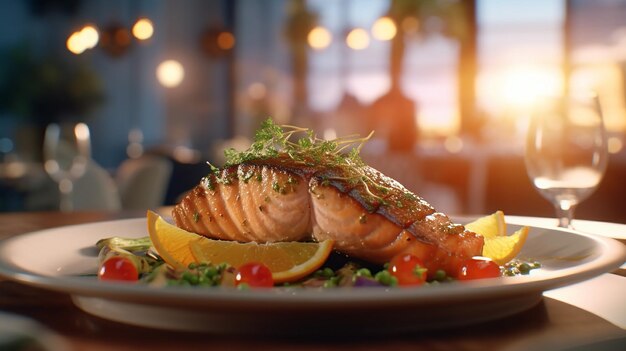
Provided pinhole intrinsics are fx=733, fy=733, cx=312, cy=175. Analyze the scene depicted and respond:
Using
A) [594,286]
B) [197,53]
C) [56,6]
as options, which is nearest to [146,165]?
[594,286]

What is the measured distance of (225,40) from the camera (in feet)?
53.5

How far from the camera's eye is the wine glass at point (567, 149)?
1821 mm

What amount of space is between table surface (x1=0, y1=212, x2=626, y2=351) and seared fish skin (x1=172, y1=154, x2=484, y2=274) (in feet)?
1.39

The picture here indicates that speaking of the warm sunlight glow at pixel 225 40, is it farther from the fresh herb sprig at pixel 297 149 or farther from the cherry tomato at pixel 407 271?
the cherry tomato at pixel 407 271

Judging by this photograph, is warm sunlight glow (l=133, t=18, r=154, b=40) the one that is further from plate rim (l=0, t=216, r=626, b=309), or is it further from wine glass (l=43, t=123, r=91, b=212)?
plate rim (l=0, t=216, r=626, b=309)

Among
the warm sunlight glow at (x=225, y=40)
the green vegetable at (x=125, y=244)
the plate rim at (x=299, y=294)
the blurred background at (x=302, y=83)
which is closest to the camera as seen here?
the plate rim at (x=299, y=294)

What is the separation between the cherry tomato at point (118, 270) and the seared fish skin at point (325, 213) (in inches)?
17.2

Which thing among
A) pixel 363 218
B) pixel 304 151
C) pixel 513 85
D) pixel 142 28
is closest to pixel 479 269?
pixel 363 218

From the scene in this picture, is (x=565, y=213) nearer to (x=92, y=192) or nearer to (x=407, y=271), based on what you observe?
(x=407, y=271)

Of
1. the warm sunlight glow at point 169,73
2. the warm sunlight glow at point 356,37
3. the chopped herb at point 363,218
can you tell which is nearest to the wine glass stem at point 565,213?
the chopped herb at point 363,218

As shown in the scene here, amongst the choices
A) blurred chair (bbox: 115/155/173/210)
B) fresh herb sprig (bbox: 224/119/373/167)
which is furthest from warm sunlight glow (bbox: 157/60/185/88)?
fresh herb sprig (bbox: 224/119/373/167)

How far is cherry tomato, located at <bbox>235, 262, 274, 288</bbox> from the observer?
1.09 meters

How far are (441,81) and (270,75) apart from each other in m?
4.62

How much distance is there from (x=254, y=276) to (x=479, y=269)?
38cm
